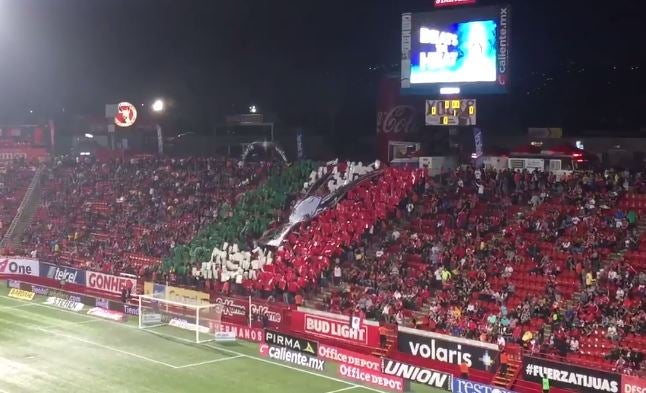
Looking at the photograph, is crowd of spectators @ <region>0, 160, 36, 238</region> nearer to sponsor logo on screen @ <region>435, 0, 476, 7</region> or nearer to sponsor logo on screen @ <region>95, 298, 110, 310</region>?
sponsor logo on screen @ <region>95, 298, 110, 310</region>

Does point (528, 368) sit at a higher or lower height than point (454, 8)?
lower

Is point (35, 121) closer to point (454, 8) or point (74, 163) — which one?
point (74, 163)

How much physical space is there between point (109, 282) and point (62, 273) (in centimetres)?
438

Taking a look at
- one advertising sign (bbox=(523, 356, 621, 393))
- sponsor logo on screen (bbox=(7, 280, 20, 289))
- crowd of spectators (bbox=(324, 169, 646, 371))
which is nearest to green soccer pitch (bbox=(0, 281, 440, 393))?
one advertising sign (bbox=(523, 356, 621, 393))

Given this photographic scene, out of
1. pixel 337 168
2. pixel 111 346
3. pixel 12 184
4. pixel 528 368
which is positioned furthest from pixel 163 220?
pixel 528 368

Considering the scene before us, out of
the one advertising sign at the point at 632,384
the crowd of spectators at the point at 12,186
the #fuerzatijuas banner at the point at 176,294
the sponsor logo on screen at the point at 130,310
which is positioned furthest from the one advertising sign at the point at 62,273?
the one advertising sign at the point at 632,384

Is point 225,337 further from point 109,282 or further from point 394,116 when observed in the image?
point 394,116

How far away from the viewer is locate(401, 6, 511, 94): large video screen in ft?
107

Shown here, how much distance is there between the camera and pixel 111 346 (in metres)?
32.0

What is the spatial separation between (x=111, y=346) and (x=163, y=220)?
14.5 metres

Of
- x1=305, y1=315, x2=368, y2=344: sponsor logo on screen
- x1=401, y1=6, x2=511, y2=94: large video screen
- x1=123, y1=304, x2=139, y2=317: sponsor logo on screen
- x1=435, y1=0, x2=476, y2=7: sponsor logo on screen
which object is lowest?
x1=123, y1=304, x2=139, y2=317: sponsor logo on screen

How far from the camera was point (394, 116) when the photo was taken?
43969 millimetres

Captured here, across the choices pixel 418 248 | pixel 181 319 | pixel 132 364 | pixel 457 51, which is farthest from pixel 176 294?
pixel 457 51

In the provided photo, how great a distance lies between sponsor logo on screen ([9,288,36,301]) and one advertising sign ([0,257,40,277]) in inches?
80.0
